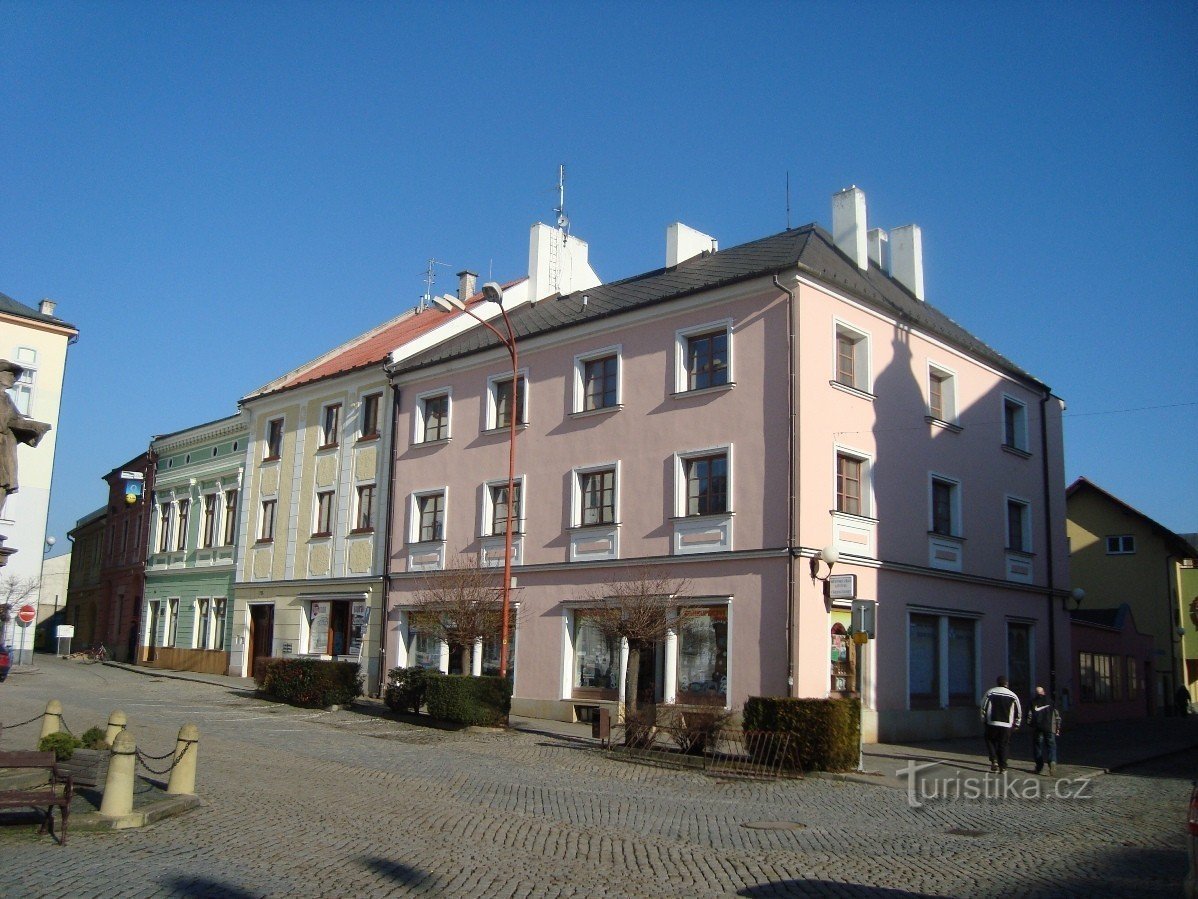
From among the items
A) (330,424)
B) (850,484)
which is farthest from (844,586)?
(330,424)

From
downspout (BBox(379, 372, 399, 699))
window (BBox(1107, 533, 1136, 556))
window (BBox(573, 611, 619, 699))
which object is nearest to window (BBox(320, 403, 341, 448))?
downspout (BBox(379, 372, 399, 699))

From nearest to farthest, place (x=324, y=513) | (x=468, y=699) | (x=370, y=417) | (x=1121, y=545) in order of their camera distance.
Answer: (x=468, y=699) < (x=370, y=417) < (x=324, y=513) < (x=1121, y=545)

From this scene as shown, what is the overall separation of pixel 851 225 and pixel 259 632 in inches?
877

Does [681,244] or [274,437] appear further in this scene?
[274,437]

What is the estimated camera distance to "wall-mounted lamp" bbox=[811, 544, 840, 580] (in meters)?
21.0

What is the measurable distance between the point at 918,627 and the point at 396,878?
17.7 meters

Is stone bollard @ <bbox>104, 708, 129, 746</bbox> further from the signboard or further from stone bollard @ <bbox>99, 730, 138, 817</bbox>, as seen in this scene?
the signboard

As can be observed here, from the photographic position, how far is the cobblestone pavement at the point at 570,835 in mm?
9266

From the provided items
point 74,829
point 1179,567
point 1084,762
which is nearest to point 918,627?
point 1084,762

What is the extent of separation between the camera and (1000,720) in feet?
58.7

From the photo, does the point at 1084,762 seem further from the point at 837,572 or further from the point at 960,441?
the point at 960,441

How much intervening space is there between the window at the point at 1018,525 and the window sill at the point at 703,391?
9701 mm

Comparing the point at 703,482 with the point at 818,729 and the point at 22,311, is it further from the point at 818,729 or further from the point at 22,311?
the point at 22,311

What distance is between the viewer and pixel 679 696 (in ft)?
75.6
